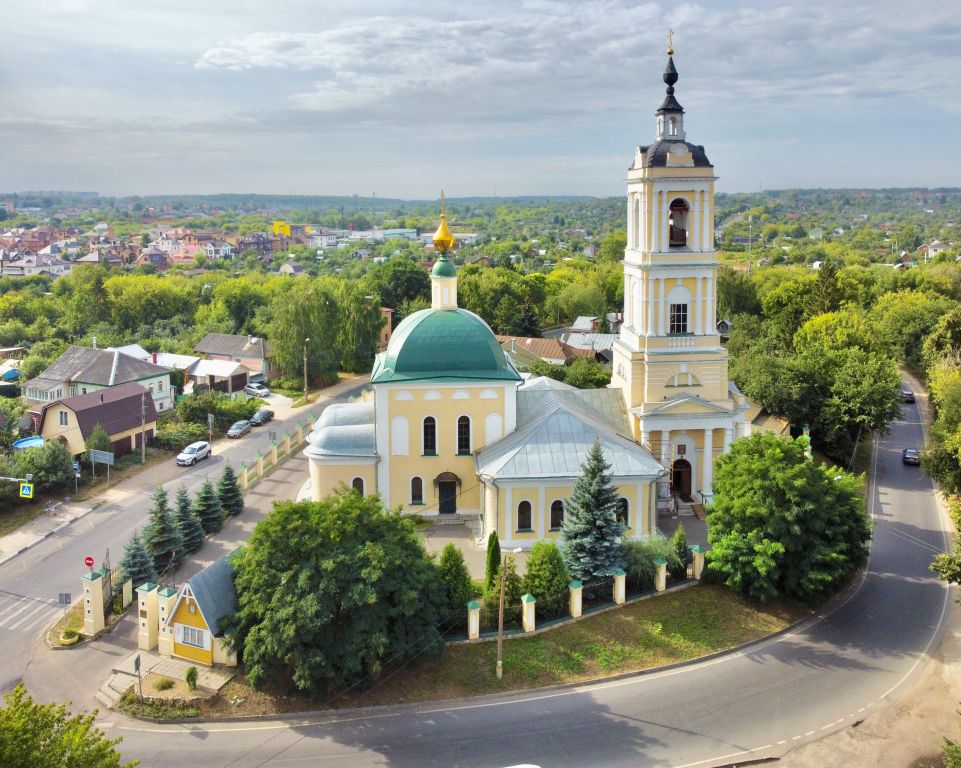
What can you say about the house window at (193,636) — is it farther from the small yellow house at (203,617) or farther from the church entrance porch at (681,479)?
the church entrance porch at (681,479)

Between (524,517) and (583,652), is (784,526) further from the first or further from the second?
(524,517)

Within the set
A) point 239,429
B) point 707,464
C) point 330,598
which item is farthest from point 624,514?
point 239,429

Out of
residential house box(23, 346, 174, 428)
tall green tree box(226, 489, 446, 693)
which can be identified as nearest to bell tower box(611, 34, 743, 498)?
tall green tree box(226, 489, 446, 693)

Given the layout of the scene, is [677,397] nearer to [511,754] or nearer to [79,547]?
[511,754]

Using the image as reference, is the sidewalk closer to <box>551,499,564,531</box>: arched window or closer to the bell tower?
<box>551,499,564,531</box>: arched window

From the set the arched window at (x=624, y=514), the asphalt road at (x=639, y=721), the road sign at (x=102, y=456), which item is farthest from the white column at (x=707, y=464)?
the road sign at (x=102, y=456)

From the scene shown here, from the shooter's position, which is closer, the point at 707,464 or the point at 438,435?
the point at 438,435
